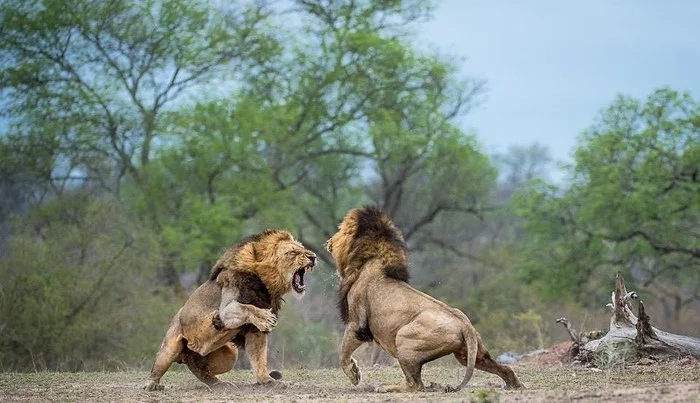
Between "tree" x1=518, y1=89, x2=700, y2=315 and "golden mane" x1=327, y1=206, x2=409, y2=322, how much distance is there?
23693mm

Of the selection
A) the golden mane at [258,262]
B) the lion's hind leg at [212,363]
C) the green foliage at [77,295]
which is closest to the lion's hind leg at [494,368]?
the golden mane at [258,262]

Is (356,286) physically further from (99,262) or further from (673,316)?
(673,316)

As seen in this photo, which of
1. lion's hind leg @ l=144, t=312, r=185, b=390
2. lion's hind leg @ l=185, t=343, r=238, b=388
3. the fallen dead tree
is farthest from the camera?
the fallen dead tree

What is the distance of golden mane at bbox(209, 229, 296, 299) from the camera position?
1100cm

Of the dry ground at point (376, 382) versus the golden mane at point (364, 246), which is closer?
the dry ground at point (376, 382)

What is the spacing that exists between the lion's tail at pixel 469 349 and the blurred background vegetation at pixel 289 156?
680 inches

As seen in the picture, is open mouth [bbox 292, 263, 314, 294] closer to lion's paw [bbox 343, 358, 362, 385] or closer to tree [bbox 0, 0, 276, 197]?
lion's paw [bbox 343, 358, 362, 385]

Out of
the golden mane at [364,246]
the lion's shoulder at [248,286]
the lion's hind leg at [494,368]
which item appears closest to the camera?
the lion's hind leg at [494,368]

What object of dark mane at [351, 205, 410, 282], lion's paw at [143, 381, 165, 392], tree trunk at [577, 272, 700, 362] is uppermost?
dark mane at [351, 205, 410, 282]

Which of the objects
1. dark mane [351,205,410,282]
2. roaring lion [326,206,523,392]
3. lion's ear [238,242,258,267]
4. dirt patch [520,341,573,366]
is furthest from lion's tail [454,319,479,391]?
dirt patch [520,341,573,366]

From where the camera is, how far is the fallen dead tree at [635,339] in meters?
12.8

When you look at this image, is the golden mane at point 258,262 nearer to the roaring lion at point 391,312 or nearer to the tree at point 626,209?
the roaring lion at point 391,312

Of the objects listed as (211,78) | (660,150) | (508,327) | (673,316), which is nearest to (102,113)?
(211,78)

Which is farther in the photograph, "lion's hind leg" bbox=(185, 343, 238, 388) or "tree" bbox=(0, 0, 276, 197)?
"tree" bbox=(0, 0, 276, 197)
